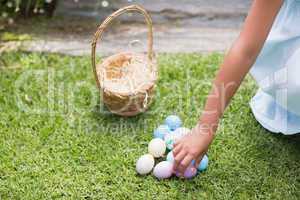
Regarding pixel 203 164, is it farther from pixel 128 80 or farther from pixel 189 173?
pixel 128 80

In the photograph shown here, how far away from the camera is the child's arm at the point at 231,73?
1.48 m

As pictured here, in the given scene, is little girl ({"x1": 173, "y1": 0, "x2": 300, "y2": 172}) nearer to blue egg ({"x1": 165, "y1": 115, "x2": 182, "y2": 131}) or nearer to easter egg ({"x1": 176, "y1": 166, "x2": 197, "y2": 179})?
easter egg ({"x1": 176, "y1": 166, "x2": 197, "y2": 179})

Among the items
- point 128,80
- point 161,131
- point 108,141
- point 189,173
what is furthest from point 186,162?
point 128,80

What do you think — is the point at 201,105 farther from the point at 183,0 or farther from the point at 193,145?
the point at 183,0

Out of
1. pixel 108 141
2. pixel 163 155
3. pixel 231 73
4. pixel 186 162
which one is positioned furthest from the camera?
pixel 108 141

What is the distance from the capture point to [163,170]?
178 centimetres

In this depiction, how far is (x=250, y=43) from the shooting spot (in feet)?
4.99

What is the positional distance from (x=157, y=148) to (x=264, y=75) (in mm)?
475

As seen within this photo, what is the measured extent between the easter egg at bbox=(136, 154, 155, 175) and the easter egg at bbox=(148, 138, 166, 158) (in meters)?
0.03

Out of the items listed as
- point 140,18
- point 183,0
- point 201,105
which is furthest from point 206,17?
point 201,105

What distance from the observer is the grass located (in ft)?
5.90

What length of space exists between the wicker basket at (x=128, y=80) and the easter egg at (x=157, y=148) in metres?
0.22

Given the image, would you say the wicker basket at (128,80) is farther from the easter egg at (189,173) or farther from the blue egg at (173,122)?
the easter egg at (189,173)

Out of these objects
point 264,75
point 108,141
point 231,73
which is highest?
point 231,73
